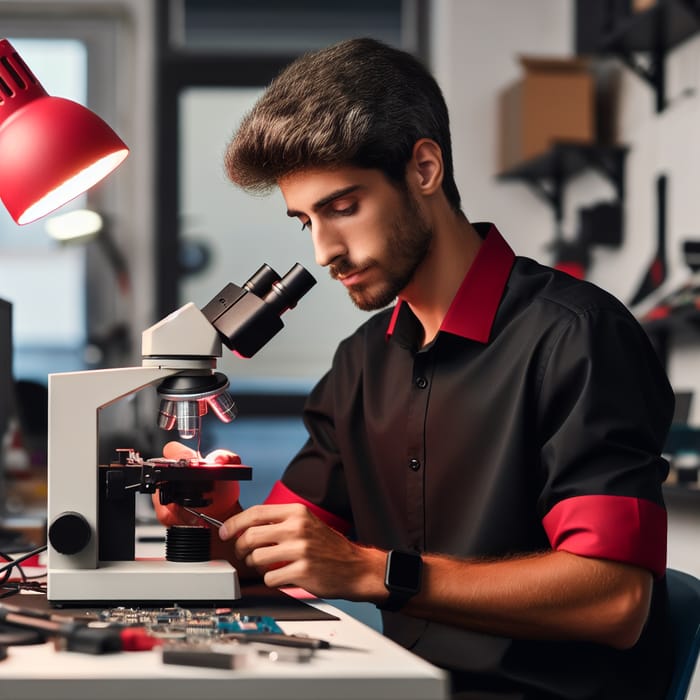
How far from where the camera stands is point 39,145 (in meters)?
1.41

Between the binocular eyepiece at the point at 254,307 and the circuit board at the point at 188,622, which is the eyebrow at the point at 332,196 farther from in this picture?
the circuit board at the point at 188,622

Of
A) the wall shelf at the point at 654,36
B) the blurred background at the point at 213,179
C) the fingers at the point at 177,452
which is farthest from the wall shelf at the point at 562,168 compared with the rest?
the fingers at the point at 177,452

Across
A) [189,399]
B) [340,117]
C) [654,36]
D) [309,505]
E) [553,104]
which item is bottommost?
[309,505]

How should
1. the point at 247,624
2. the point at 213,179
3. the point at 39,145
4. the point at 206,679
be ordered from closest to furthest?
the point at 206,679, the point at 247,624, the point at 39,145, the point at 213,179

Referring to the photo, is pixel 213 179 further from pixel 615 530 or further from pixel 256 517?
pixel 615 530

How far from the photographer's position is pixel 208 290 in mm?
4668

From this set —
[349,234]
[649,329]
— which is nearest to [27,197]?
[349,234]

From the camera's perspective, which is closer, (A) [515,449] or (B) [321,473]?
(A) [515,449]

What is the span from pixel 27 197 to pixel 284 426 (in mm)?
3300

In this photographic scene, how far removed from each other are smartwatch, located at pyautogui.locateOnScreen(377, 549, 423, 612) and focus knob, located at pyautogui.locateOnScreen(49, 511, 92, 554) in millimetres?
358

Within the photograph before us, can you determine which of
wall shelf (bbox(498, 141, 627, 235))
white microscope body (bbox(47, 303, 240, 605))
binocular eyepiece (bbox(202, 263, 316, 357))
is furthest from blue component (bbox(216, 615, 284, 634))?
wall shelf (bbox(498, 141, 627, 235))

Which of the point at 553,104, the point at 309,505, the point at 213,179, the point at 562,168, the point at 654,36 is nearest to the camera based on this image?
the point at 309,505

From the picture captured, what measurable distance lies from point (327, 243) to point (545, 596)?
0.54 m

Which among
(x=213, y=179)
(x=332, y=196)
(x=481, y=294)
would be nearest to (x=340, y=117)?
(x=332, y=196)
